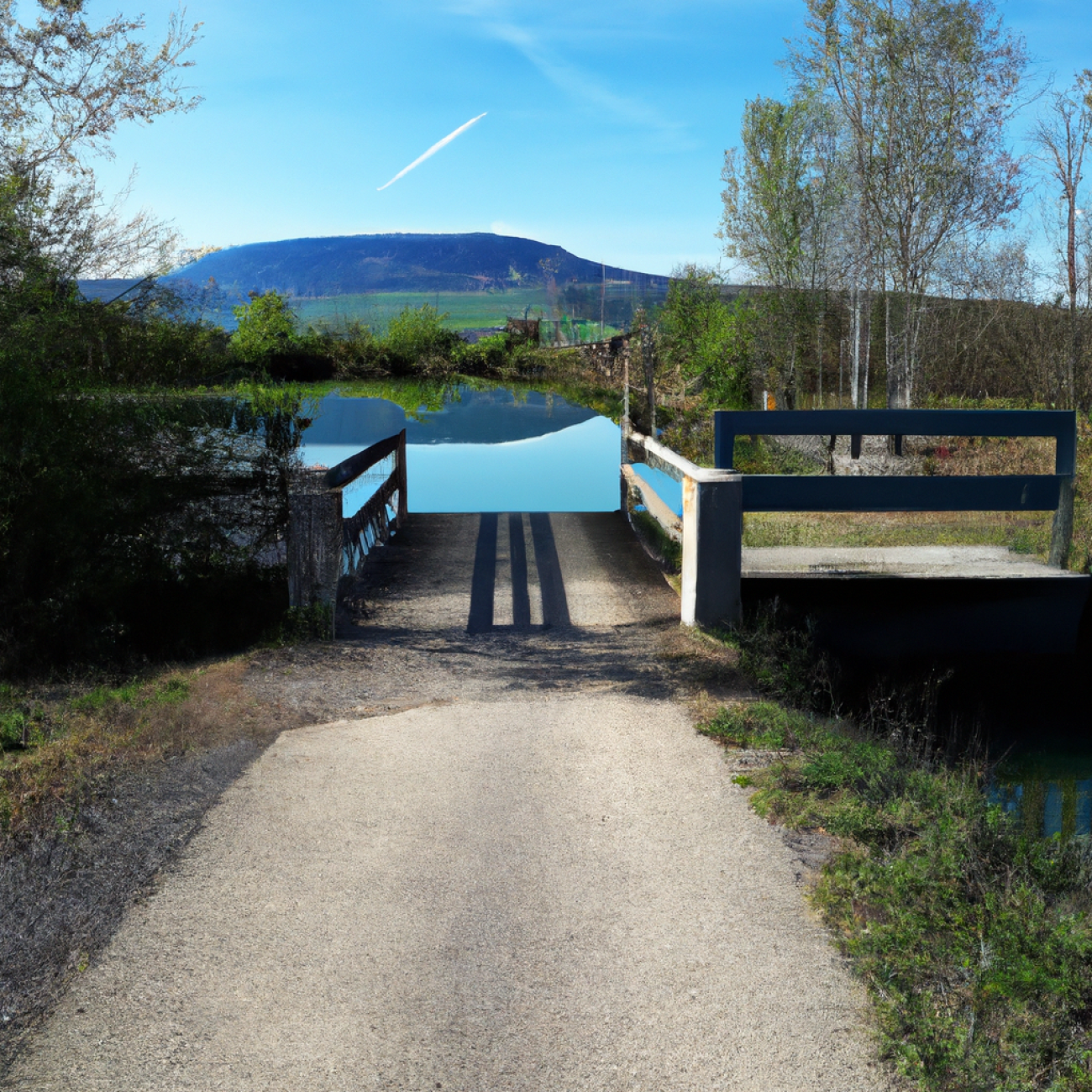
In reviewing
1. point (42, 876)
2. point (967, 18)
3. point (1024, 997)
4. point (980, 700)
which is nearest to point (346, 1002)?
point (42, 876)

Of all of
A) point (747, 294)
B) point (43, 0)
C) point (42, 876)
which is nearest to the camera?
point (42, 876)

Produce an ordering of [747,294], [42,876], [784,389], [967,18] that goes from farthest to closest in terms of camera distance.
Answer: [747,294], [784,389], [967,18], [42,876]

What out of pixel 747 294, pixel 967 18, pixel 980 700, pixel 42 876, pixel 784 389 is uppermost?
pixel 967 18

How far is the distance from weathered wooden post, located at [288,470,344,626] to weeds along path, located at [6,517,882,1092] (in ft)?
5.81

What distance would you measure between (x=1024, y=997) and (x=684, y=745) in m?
2.76

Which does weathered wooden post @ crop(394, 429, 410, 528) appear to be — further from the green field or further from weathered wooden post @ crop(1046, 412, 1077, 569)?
the green field

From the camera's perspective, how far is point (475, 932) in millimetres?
3809

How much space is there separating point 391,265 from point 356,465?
134 meters

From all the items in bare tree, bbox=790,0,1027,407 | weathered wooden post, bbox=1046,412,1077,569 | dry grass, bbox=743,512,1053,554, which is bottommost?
dry grass, bbox=743,512,1053,554

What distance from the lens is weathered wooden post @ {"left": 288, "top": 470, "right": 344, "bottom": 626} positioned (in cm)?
842

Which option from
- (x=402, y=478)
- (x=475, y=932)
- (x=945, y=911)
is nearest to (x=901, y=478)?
(x=945, y=911)

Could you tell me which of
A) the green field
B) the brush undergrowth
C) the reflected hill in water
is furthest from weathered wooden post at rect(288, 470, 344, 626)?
the green field

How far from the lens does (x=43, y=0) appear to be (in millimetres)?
13289

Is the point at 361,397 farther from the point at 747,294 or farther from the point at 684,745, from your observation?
the point at 684,745
